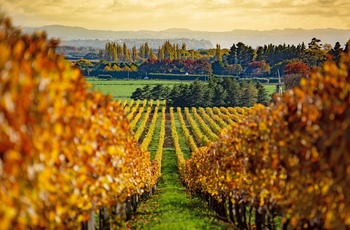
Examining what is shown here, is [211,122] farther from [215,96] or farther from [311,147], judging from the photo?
[311,147]

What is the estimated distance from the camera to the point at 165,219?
35031mm

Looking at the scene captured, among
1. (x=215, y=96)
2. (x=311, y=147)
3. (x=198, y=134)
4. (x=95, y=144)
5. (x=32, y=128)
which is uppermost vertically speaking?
(x=32, y=128)

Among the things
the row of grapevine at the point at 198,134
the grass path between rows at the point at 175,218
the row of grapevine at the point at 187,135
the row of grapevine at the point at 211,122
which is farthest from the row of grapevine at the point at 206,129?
the grass path between rows at the point at 175,218

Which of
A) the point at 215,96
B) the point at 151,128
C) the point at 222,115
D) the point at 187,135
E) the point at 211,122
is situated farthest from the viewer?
the point at 215,96

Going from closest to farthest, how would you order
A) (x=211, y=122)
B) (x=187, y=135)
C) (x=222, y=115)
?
(x=187, y=135)
(x=211, y=122)
(x=222, y=115)

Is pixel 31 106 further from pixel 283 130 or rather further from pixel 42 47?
pixel 283 130

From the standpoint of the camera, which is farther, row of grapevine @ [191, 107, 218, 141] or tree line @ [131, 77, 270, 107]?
tree line @ [131, 77, 270, 107]

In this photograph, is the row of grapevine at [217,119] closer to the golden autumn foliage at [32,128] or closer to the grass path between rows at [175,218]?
the grass path between rows at [175,218]

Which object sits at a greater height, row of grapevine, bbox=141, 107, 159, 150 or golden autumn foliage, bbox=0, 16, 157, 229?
golden autumn foliage, bbox=0, 16, 157, 229

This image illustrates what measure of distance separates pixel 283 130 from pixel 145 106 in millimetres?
145360

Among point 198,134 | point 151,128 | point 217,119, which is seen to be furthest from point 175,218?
point 217,119

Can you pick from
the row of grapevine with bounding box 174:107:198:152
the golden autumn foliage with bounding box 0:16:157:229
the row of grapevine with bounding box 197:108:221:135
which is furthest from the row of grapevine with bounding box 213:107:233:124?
the golden autumn foliage with bounding box 0:16:157:229

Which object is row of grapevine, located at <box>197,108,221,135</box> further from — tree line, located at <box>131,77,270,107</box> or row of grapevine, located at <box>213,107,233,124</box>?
tree line, located at <box>131,77,270,107</box>

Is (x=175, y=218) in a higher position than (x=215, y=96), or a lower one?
higher
